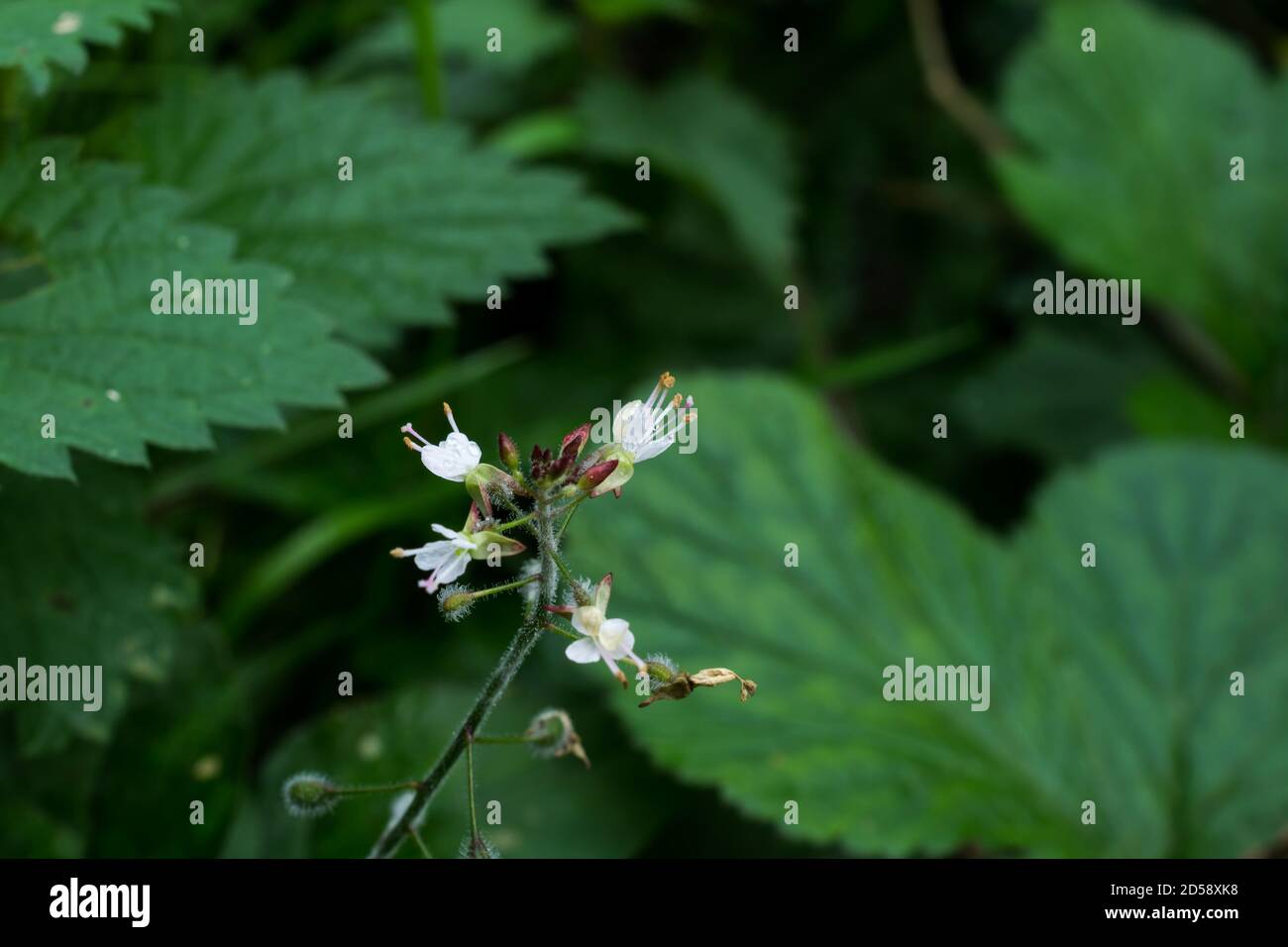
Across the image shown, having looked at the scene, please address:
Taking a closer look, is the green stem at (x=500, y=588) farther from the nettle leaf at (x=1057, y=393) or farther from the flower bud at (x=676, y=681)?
the nettle leaf at (x=1057, y=393)

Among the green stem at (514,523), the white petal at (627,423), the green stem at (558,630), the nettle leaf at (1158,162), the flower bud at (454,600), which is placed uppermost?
the nettle leaf at (1158,162)

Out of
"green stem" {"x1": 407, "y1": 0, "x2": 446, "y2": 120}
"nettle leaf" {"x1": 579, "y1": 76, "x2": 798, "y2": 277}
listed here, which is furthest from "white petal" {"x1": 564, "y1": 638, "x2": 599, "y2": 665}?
"nettle leaf" {"x1": 579, "y1": 76, "x2": 798, "y2": 277}

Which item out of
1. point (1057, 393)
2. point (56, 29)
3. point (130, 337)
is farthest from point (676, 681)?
point (1057, 393)

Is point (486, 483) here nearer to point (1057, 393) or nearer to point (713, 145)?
point (713, 145)

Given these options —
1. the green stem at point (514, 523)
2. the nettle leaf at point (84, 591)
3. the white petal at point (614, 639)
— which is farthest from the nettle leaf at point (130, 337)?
the white petal at point (614, 639)

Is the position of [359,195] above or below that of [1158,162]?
below

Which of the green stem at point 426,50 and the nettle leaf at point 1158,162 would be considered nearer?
the green stem at point 426,50
